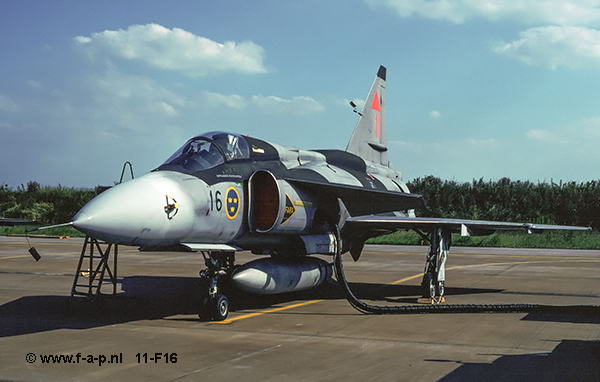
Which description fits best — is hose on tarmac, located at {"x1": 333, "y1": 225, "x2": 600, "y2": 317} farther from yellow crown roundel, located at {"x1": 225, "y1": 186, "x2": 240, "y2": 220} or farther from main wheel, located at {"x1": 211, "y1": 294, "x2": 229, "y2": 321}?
yellow crown roundel, located at {"x1": 225, "y1": 186, "x2": 240, "y2": 220}

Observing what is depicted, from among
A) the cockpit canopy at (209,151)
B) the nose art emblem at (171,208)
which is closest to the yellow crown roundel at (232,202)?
the cockpit canopy at (209,151)

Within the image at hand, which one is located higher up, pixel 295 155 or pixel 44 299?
pixel 295 155

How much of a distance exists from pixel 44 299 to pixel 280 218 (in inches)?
229

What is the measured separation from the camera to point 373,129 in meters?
16.6

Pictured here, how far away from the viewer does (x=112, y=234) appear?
280 inches

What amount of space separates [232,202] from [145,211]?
2.07m

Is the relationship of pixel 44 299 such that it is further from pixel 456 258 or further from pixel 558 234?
pixel 558 234

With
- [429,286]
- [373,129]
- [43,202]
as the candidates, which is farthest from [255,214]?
[43,202]

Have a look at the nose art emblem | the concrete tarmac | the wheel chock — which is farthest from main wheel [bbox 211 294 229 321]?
the wheel chock

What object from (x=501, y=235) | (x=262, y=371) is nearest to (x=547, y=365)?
(x=262, y=371)

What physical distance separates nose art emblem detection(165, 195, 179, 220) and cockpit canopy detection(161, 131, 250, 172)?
1028mm

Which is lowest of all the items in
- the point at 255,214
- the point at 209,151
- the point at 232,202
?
the point at 255,214

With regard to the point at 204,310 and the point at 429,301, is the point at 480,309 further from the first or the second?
the point at 204,310

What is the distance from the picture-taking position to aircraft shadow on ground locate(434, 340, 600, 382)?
5.64m
